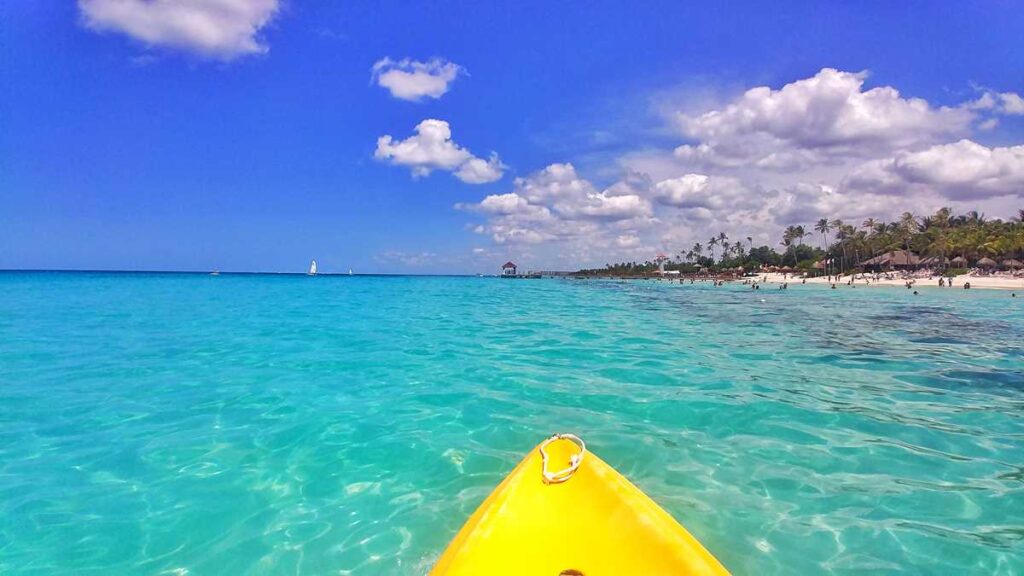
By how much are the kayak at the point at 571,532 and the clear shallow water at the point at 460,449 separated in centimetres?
124

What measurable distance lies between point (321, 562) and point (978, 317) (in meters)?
32.7

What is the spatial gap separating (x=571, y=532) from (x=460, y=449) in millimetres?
3342

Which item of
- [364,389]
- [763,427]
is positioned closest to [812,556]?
[763,427]

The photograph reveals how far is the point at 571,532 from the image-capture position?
3627mm

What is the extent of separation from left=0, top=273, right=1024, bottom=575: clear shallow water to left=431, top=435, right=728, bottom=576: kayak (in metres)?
1.24

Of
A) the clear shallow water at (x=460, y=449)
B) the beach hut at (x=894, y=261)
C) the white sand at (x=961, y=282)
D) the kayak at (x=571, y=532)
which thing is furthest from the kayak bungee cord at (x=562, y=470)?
the beach hut at (x=894, y=261)

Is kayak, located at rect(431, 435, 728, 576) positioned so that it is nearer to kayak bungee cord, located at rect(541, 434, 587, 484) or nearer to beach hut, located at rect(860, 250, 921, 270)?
kayak bungee cord, located at rect(541, 434, 587, 484)

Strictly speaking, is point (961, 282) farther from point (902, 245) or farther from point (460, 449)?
point (460, 449)

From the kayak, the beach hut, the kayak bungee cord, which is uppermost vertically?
Answer: the beach hut

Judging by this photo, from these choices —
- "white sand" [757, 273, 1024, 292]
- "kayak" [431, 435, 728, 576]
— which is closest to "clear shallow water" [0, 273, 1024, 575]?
"kayak" [431, 435, 728, 576]

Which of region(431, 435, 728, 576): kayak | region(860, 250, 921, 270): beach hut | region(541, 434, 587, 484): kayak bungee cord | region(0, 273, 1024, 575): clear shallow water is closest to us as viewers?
region(431, 435, 728, 576): kayak

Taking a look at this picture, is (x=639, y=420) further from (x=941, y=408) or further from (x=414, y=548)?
(x=941, y=408)

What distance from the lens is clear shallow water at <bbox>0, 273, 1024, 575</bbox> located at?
4.45 metres

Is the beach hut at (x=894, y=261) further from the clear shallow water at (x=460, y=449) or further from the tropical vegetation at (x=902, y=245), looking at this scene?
the clear shallow water at (x=460, y=449)
